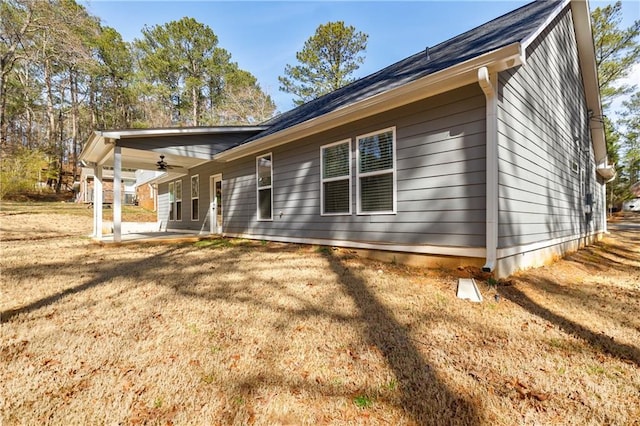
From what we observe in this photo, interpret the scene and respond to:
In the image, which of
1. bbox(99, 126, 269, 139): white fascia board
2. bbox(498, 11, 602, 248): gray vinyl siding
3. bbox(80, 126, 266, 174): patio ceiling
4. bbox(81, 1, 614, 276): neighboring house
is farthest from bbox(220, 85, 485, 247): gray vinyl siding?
bbox(80, 126, 266, 174): patio ceiling

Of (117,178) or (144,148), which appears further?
(144,148)

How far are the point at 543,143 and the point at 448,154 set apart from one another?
2532mm

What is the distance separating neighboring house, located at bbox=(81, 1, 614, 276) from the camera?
3.90 m

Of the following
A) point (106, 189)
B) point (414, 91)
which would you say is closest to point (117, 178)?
point (414, 91)

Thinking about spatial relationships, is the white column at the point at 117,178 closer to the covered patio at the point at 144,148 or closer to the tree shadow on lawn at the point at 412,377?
the covered patio at the point at 144,148

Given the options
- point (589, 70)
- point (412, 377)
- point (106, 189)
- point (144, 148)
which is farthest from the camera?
point (106, 189)

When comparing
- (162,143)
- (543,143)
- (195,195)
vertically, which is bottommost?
(195,195)

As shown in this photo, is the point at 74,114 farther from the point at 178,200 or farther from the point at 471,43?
the point at 471,43

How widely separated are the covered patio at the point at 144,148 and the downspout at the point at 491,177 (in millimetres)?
6814

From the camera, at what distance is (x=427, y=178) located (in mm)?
4395

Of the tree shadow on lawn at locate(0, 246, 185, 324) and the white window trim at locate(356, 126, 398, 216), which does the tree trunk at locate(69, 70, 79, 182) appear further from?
the white window trim at locate(356, 126, 398, 216)

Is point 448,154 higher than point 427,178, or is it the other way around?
point 448,154

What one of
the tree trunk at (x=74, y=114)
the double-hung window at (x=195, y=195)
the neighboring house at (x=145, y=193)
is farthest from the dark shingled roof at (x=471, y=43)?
the tree trunk at (x=74, y=114)

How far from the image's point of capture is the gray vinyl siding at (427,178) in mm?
3932
